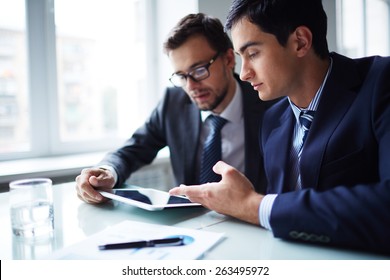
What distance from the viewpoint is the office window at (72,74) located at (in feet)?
5.47

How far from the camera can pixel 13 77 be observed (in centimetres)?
167

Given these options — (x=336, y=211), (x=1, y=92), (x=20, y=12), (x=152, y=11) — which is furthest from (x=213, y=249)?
(x=152, y=11)

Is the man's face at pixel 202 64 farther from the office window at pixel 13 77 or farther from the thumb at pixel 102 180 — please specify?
the office window at pixel 13 77

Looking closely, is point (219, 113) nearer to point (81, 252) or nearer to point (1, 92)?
point (81, 252)

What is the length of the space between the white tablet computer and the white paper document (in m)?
0.08

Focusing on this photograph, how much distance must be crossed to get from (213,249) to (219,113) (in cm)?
86

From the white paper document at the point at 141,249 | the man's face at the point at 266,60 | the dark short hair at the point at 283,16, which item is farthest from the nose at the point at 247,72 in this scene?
the white paper document at the point at 141,249

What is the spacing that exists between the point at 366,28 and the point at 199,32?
8.69 feet

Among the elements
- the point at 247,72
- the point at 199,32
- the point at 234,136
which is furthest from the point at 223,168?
the point at 199,32

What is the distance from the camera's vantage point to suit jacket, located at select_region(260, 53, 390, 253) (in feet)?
2.02

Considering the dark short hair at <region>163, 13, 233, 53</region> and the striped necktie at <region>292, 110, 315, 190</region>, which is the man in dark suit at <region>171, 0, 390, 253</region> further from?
the dark short hair at <region>163, 13, 233, 53</region>

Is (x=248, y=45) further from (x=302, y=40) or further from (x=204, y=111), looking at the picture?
(x=204, y=111)

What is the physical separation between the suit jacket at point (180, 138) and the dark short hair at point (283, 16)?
0.46 m

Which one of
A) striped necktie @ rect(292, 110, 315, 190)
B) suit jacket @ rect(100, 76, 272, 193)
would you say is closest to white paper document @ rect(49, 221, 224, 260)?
striped necktie @ rect(292, 110, 315, 190)
